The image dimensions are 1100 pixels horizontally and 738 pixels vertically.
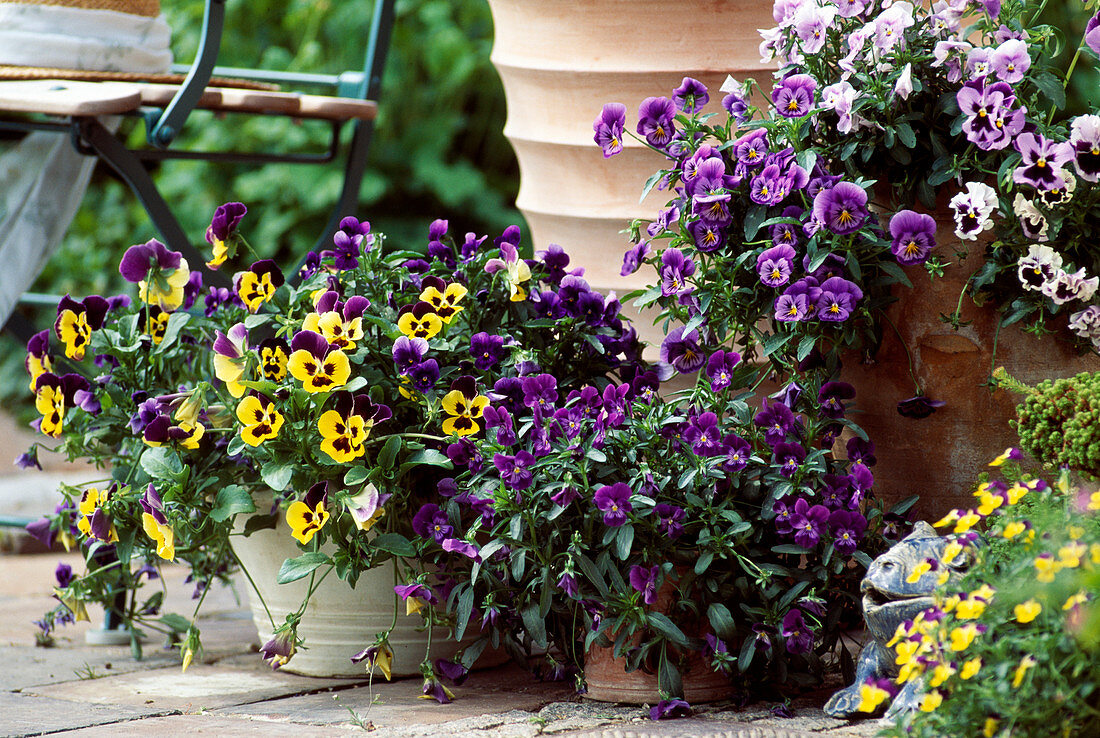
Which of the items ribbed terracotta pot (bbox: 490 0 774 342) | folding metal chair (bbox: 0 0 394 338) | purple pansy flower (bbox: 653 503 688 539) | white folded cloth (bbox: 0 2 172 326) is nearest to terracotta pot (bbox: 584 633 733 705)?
purple pansy flower (bbox: 653 503 688 539)

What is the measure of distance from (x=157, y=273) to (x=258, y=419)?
16.6 inches

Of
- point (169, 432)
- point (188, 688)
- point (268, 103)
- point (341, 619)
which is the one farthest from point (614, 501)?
point (268, 103)

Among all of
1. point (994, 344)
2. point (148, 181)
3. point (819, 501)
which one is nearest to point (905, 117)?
point (994, 344)

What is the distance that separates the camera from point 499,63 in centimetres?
259

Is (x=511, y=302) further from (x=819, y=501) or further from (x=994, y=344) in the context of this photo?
(x=994, y=344)

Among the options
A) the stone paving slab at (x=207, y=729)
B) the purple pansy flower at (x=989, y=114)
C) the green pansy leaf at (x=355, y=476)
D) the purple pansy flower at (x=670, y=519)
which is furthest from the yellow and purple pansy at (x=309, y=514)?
the purple pansy flower at (x=989, y=114)

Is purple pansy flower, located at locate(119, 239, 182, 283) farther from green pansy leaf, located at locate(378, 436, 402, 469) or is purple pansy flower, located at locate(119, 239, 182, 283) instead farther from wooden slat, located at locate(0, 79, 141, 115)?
green pansy leaf, located at locate(378, 436, 402, 469)

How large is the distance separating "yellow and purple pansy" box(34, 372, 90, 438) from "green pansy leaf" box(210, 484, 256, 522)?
351 mm

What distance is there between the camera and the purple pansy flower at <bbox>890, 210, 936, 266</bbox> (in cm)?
173

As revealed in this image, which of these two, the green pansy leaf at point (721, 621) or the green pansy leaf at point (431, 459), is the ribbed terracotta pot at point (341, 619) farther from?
the green pansy leaf at point (721, 621)

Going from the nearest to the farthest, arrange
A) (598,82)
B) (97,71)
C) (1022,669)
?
(1022,669) < (598,82) < (97,71)

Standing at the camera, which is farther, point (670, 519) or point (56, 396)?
point (56, 396)

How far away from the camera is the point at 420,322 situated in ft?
6.35

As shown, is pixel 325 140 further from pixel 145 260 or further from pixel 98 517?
pixel 98 517
